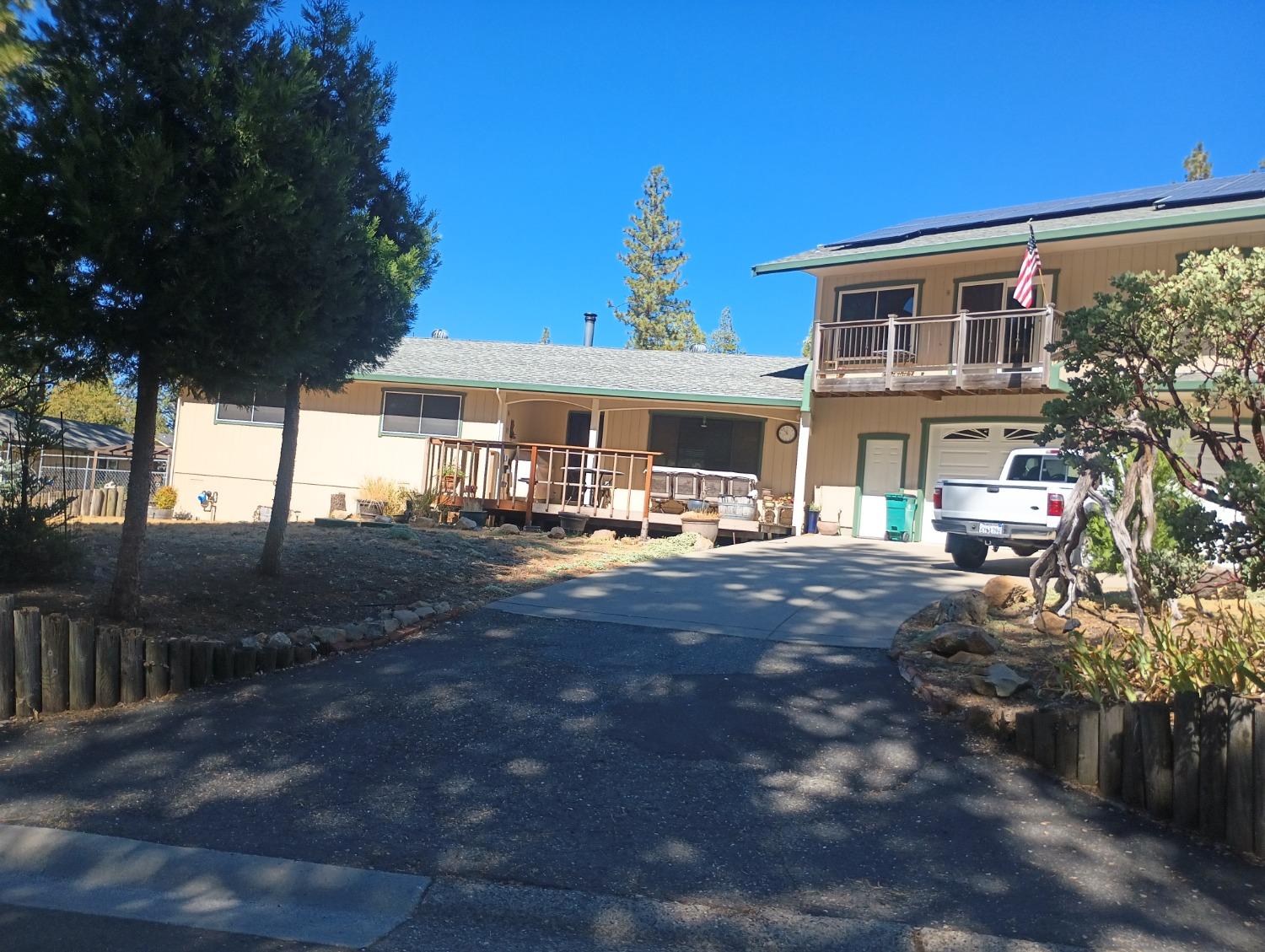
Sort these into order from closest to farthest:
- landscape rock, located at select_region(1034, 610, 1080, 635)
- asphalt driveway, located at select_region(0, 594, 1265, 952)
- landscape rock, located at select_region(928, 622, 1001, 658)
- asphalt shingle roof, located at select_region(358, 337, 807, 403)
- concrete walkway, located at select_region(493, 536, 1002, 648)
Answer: asphalt driveway, located at select_region(0, 594, 1265, 952) < landscape rock, located at select_region(928, 622, 1001, 658) < landscape rock, located at select_region(1034, 610, 1080, 635) < concrete walkway, located at select_region(493, 536, 1002, 648) < asphalt shingle roof, located at select_region(358, 337, 807, 403)

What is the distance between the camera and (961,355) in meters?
16.9

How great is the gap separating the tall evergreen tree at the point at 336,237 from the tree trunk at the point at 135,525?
1032 millimetres

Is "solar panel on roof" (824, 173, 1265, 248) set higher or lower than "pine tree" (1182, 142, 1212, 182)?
lower

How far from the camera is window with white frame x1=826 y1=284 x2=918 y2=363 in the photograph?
61.2 feet

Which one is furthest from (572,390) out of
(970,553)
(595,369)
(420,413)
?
(970,553)

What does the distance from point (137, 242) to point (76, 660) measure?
2.72 meters

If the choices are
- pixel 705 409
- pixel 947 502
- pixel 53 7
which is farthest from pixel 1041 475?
pixel 53 7

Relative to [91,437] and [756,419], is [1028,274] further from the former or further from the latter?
[91,437]

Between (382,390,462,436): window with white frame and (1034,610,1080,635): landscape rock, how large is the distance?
1547 cm

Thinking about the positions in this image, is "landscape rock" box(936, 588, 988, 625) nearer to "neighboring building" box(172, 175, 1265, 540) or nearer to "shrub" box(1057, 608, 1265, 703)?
"shrub" box(1057, 608, 1265, 703)

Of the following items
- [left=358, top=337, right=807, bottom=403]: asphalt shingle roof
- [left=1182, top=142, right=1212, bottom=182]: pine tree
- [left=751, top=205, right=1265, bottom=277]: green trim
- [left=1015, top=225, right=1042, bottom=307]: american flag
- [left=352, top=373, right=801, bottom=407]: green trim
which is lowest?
[left=352, top=373, right=801, bottom=407]: green trim

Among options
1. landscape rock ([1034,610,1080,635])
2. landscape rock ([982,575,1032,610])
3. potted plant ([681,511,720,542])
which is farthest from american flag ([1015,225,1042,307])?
landscape rock ([1034,610,1080,635])

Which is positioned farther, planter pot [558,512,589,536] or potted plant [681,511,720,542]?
planter pot [558,512,589,536]

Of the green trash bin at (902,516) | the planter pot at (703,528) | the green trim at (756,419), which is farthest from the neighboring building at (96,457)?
the green trash bin at (902,516)
